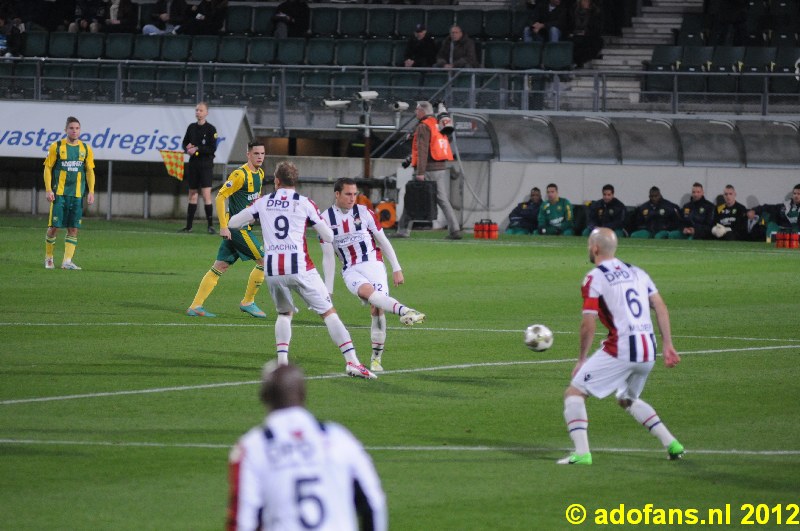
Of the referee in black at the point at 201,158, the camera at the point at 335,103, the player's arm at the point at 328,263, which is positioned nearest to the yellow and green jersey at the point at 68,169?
the referee in black at the point at 201,158

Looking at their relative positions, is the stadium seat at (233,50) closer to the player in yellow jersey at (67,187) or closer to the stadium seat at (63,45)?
the stadium seat at (63,45)

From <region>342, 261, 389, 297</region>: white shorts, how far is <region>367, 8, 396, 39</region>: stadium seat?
23.2 m

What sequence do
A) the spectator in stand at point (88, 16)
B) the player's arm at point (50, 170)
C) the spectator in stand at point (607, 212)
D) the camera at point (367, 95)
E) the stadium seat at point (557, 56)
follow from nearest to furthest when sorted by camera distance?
the player's arm at point (50, 170) < the spectator in stand at point (607, 212) < the camera at point (367, 95) < the stadium seat at point (557, 56) < the spectator in stand at point (88, 16)

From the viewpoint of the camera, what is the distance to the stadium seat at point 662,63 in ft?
98.3

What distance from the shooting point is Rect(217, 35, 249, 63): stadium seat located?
3462 cm

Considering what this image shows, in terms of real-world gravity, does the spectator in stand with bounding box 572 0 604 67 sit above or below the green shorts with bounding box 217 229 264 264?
above

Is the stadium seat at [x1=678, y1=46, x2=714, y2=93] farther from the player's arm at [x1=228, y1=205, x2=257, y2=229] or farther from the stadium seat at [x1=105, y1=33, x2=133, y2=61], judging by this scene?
the player's arm at [x1=228, y1=205, x2=257, y2=229]

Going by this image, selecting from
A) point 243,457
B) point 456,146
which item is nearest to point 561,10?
point 456,146

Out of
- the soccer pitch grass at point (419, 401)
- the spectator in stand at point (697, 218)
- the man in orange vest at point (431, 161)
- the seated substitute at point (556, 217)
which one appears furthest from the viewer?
the seated substitute at point (556, 217)

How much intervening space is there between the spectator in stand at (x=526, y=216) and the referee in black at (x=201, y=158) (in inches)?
255

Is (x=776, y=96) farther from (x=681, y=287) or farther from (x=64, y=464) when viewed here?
(x=64, y=464)

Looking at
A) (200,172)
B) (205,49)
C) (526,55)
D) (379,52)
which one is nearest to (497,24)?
(526,55)

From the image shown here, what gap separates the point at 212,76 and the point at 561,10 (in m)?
8.98

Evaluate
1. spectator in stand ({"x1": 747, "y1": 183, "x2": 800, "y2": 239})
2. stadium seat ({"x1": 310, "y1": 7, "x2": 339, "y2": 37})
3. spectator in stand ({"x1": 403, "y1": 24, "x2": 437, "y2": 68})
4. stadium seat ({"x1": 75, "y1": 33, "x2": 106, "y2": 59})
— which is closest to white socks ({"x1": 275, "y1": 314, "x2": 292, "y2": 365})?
spectator in stand ({"x1": 747, "y1": 183, "x2": 800, "y2": 239})
